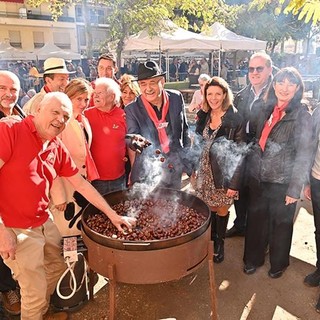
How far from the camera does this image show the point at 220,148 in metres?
3.75

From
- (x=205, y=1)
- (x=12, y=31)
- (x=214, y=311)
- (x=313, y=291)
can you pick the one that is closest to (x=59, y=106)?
(x=214, y=311)

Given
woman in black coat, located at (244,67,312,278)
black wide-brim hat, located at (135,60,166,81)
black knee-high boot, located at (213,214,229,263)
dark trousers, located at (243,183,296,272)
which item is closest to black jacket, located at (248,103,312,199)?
woman in black coat, located at (244,67,312,278)

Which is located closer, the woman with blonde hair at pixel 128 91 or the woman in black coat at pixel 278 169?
the woman in black coat at pixel 278 169

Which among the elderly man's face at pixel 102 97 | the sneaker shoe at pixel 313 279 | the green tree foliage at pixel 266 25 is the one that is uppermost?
the green tree foliage at pixel 266 25

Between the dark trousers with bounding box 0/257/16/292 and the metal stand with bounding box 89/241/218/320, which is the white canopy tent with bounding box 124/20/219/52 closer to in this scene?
the dark trousers with bounding box 0/257/16/292

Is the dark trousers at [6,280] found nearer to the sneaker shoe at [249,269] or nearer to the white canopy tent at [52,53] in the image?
the sneaker shoe at [249,269]

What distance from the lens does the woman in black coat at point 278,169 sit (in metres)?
3.31

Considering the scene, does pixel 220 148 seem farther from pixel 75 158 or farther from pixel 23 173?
pixel 23 173

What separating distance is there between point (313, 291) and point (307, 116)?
73.1 inches

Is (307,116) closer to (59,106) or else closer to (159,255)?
(159,255)

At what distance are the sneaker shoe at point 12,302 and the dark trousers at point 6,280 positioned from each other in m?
0.06

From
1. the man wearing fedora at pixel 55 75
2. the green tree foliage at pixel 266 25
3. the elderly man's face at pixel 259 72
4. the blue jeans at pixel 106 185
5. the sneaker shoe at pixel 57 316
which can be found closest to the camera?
the sneaker shoe at pixel 57 316

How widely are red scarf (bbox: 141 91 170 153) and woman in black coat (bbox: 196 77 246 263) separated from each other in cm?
44

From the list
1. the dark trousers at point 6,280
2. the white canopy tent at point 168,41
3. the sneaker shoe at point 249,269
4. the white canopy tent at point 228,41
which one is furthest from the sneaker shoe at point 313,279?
the white canopy tent at point 228,41
